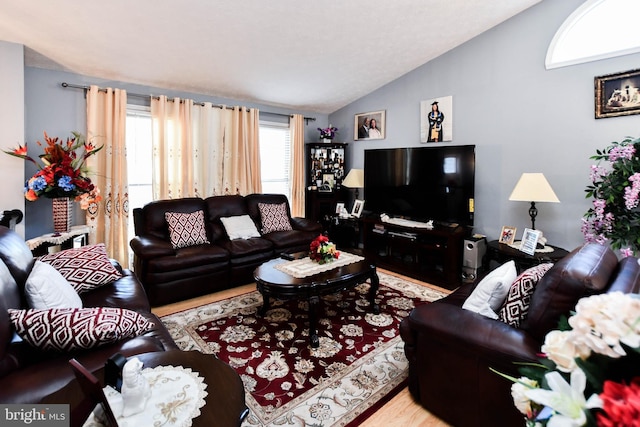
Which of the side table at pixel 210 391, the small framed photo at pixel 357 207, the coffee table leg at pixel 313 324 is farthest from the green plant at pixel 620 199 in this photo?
the side table at pixel 210 391

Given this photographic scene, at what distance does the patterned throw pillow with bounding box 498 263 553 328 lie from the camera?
1.59m

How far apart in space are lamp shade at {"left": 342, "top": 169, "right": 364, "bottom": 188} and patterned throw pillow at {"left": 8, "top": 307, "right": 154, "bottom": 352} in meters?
4.06

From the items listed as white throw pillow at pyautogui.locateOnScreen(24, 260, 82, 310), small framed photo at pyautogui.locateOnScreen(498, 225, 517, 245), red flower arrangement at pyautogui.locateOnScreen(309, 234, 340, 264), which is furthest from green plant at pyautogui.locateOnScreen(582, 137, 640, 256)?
white throw pillow at pyautogui.locateOnScreen(24, 260, 82, 310)

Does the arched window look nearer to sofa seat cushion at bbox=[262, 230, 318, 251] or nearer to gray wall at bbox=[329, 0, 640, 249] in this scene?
gray wall at bbox=[329, 0, 640, 249]

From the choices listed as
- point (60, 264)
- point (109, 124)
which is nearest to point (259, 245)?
→ point (60, 264)

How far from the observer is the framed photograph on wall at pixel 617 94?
9.61 ft

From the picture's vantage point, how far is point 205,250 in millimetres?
3479

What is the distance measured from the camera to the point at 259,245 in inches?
150

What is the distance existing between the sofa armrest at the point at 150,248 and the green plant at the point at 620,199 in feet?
13.0

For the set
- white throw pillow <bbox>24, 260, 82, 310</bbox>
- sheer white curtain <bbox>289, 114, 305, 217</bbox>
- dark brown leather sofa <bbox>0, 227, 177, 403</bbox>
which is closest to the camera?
dark brown leather sofa <bbox>0, 227, 177, 403</bbox>

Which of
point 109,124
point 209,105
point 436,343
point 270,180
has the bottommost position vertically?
point 436,343

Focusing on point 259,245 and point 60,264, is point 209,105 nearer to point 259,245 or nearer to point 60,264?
point 259,245

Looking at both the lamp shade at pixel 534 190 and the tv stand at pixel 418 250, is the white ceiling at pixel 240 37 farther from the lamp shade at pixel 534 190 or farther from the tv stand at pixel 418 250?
the tv stand at pixel 418 250

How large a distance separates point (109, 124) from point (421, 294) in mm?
4046
